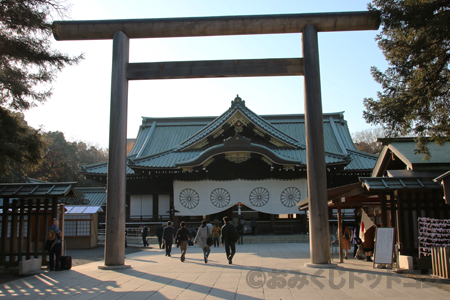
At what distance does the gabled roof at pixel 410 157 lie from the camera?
10.9 meters

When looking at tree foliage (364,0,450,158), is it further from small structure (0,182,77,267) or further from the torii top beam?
small structure (0,182,77,267)

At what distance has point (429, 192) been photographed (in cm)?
941

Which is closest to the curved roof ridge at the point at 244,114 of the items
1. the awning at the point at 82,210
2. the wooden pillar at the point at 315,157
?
the awning at the point at 82,210

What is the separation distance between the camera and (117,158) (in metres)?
10.2

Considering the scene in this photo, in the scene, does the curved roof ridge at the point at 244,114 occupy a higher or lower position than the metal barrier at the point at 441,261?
higher

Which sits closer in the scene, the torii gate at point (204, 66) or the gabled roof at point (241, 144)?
the torii gate at point (204, 66)

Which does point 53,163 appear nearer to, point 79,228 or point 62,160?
point 62,160

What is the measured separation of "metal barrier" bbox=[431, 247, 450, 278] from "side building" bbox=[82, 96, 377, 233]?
44.9ft

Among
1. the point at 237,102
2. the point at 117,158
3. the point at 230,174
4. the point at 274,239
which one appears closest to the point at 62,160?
the point at 230,174

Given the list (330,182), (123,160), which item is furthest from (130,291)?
(330,182)

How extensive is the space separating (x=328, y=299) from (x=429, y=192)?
4.85 metres

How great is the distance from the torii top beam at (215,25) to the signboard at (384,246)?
17.4 feet

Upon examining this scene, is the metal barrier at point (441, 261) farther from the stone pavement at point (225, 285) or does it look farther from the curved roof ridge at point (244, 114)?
the curved roof ridge at point (244, 114)

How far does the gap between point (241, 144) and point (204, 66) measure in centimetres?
1167
